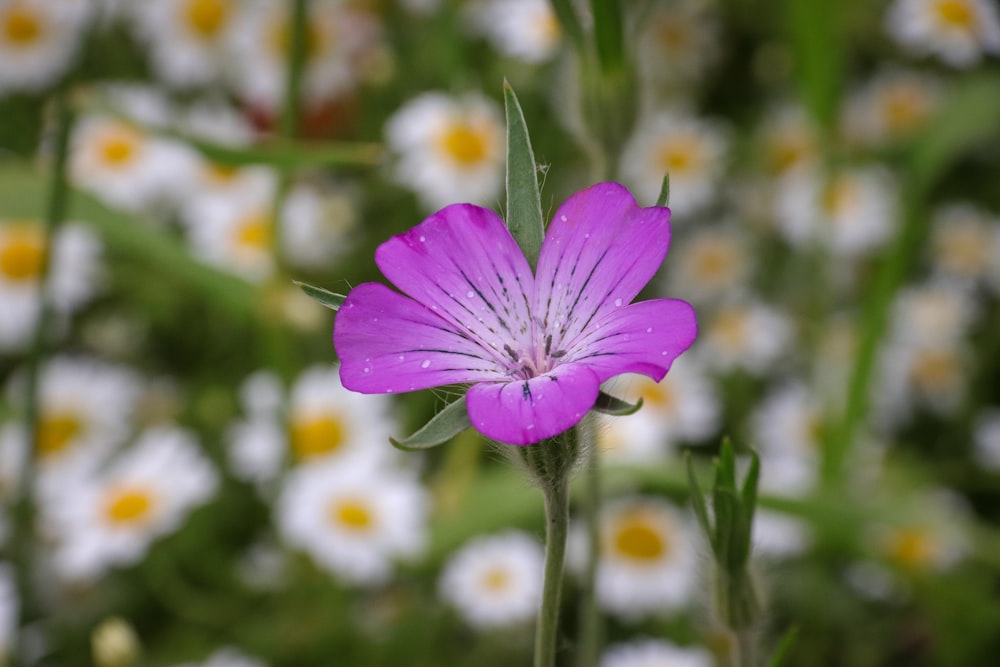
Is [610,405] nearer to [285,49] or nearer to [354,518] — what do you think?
[354,518]

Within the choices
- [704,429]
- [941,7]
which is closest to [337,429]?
[704,429]

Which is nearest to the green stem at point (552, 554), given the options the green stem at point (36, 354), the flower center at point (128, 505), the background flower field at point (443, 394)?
the background flower field at point (443, 394)

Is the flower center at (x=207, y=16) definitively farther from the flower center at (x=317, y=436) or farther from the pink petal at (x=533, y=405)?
the pink petal at (x=533, y=405)

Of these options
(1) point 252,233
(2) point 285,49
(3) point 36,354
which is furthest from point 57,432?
(2) point 285,49

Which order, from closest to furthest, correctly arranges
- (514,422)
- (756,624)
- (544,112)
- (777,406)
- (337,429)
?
(514,422) → (756,624) → (337,429) → (777,406) → (544,112)

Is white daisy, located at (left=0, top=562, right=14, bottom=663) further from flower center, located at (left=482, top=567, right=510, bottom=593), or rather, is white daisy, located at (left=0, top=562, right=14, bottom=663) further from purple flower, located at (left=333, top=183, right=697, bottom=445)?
purple flower, located at (left=333, top=183, right=697, bottom=445)

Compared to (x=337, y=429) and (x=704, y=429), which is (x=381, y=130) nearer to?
(x=337, y=429)
